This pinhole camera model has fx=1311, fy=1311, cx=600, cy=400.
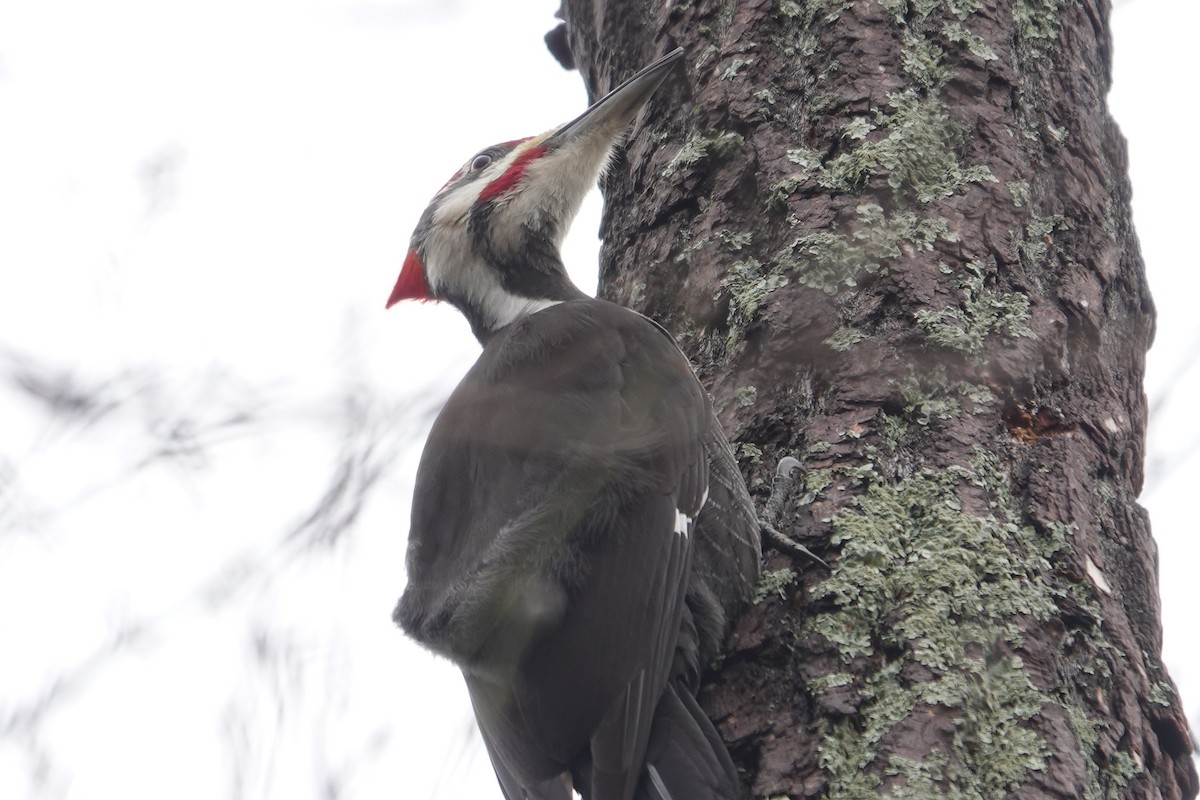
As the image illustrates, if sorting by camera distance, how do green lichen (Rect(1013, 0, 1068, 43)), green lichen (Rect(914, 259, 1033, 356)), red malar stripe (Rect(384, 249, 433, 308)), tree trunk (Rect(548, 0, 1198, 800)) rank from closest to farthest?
1. tree trunk (Rect(548, 0, 1198, 800))
2. green lichen (Rect(914, 259, 1033, 356))
3. green lichen (Rect(1013, 0, 1068, 43))
4. red malar stripe (Rect(384, 249, 433, 308))

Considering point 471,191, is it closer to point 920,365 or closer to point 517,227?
point 517,227

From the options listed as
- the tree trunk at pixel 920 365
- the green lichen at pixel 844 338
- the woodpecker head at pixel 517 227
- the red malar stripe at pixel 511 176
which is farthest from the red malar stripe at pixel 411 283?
the green lichen at pixel 844 338

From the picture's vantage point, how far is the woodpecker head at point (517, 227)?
324cm

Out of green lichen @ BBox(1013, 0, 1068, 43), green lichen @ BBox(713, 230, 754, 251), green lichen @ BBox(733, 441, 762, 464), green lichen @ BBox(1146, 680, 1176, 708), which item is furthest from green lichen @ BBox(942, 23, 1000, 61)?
green lichen @ BBox(1146, 680, 1176, 708)

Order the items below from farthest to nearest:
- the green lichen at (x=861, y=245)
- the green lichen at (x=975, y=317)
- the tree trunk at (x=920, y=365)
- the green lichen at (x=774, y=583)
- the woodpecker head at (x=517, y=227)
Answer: the woodpecker head at (x=517, y=227), the green lichen at (x=861, y=245), the green lichen at (x=975, y=317), the green lichen at (x=774, y=583), the tree trunk at (x=920, y=365)

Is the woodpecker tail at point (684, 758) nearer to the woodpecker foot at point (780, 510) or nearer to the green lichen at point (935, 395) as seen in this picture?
the woodpecker foot at point (780, 510)

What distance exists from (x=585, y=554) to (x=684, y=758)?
0.40 metres

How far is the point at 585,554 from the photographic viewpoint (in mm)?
2285

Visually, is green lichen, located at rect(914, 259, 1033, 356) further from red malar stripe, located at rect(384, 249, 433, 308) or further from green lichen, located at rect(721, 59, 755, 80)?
red malar stripe, located at rect(384, 249, 433, 308)

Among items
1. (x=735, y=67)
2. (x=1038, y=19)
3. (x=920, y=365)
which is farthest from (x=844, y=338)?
(x=1038, y=19)

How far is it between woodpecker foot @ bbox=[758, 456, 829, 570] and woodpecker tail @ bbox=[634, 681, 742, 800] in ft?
0.98

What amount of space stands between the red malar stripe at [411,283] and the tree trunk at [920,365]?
0.64m

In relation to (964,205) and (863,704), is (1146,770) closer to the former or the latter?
(863,704)

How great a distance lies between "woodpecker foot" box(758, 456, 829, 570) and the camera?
2.25 meters
